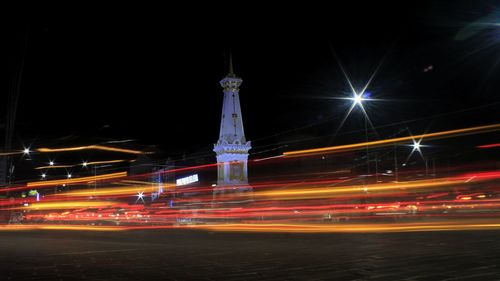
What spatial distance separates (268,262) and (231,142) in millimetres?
40821

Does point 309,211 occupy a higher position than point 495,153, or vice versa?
point 495,153

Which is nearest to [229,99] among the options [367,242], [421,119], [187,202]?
[187,202]

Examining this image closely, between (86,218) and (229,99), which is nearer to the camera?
(86,218)

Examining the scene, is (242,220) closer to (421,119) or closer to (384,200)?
(384,200)

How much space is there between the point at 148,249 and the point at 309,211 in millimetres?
14777

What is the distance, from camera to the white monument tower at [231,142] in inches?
1969

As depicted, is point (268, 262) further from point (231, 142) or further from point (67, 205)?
point (231, 142)

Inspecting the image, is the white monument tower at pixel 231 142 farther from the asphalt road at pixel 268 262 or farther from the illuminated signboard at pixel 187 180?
the asphalt road at pixel 268 262

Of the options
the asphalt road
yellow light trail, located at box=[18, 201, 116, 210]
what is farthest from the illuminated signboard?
the asphalt road

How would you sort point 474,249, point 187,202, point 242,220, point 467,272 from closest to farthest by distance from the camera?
point 467,272 → point 474,249 → point 242,220 → point 187,202

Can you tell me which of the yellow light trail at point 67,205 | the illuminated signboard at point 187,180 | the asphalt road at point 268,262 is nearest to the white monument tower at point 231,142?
the illuminated signboard at point 187,180

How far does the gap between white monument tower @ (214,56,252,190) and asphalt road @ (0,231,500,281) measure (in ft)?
122

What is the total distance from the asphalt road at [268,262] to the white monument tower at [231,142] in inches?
1468

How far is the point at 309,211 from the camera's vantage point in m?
25.8
